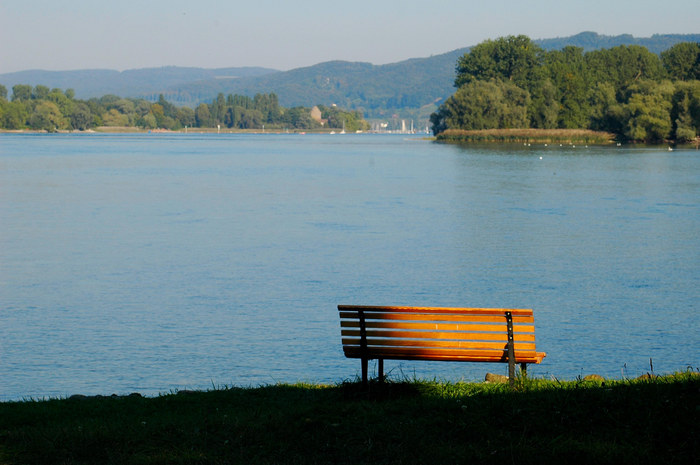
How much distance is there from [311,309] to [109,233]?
615 inches

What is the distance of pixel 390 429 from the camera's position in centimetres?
796

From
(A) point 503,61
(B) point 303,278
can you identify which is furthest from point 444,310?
(A) point 503,61

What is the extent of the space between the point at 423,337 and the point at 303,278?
43.2 feet

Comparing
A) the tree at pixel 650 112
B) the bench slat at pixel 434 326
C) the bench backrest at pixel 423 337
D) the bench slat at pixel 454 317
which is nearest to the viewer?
the bench slat at pixel 454 317

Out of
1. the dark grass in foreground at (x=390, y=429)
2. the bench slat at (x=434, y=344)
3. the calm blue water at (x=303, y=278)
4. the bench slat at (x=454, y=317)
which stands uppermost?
the bench slat at (x=454, y=317)

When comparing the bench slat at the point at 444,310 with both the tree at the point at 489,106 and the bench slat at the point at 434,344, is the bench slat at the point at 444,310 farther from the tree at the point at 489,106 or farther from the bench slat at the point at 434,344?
the tree at the point at 489,106

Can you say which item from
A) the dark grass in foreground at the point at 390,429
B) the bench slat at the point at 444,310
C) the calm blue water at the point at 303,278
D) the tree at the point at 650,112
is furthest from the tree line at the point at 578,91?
the dark grass in foreground at the point at 390,429

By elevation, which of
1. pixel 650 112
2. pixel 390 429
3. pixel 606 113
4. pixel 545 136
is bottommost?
pixel 390 429

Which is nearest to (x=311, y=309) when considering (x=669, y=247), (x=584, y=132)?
(x=669, y=247)

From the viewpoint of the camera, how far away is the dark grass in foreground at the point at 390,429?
289 inches

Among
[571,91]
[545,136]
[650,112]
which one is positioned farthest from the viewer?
[571,91]

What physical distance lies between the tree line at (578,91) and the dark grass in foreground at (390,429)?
12425 cm

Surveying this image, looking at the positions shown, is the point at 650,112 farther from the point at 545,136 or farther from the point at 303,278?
the point at 303,278

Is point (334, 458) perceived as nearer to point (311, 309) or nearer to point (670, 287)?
point (311, 309)
